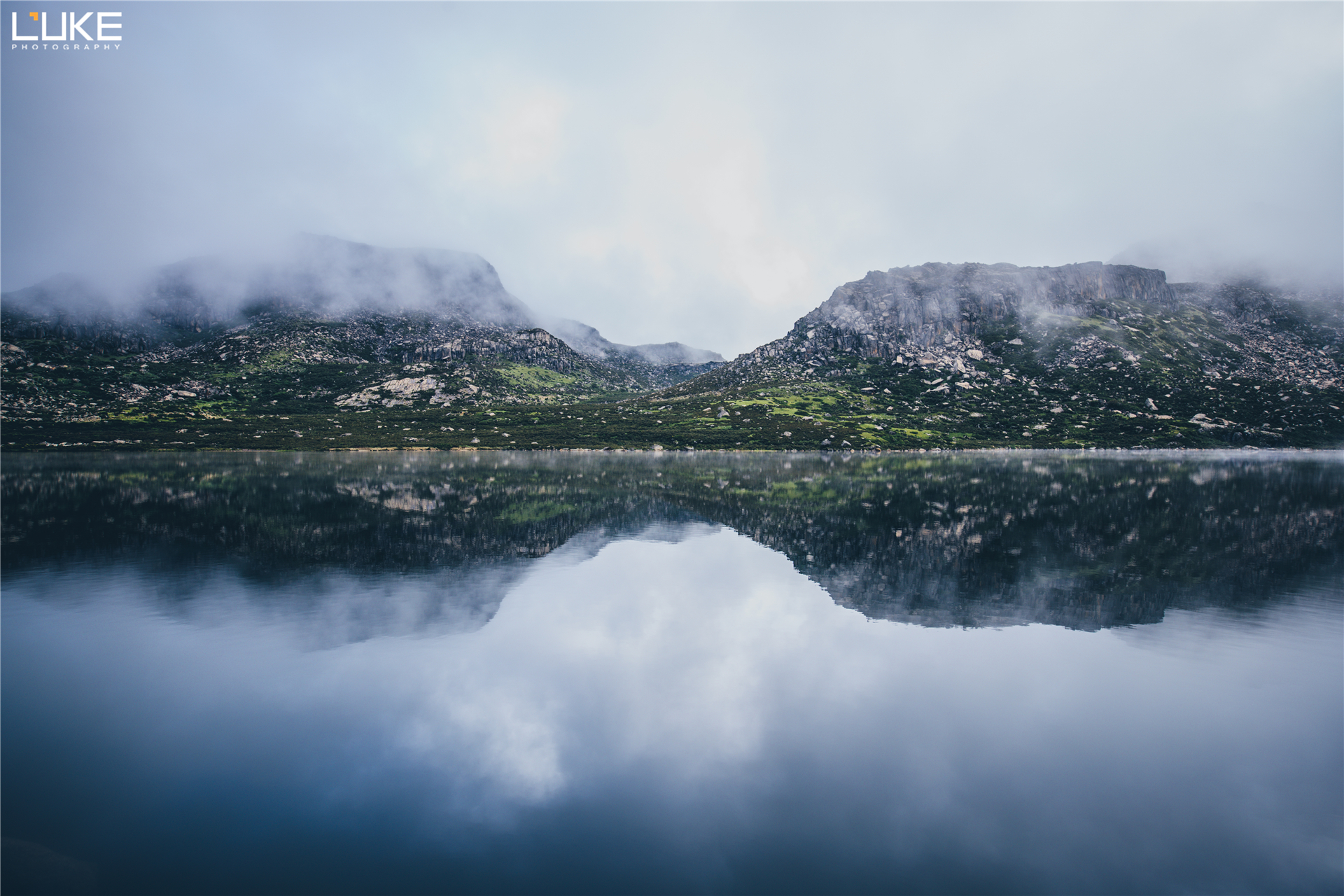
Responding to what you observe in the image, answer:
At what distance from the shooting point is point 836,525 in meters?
45.9

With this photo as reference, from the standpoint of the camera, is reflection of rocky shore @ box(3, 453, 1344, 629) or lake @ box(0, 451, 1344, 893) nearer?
lake @ box(0, 451, 1344, 893)

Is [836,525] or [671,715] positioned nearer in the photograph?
[671,715]

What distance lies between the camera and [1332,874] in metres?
10.2

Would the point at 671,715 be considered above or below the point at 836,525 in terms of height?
above

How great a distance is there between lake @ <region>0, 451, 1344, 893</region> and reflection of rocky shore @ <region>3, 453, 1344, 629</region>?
1.65ft

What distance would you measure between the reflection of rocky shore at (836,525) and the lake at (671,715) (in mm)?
504

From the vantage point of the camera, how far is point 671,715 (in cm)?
1564

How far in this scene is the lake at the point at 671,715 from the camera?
1041 cm

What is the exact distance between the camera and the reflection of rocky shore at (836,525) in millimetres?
28578

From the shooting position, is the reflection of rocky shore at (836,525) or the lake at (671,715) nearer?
the lake at (671,715)

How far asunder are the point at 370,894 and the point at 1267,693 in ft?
74.6

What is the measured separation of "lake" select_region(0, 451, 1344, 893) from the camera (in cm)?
1041

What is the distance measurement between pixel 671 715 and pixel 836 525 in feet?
107

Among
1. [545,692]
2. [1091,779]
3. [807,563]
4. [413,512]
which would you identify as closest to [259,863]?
[545,692]
